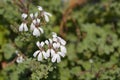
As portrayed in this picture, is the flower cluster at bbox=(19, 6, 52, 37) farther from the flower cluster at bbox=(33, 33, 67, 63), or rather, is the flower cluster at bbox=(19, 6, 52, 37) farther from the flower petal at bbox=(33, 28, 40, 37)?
the flower cluster at bbox=(33, 33, 67, 63)

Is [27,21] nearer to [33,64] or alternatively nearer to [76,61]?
[33,64]

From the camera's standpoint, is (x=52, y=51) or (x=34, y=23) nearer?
(x=52, y=51)

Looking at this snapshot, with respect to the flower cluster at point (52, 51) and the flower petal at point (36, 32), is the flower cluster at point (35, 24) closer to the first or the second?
the flower petal at point (36, 32)

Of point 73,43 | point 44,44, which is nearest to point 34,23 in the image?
point 44,44

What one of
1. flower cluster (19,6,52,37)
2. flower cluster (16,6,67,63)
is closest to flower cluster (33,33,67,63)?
flower cluster (16,6,67,63)

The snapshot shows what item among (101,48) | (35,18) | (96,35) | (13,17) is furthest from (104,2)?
(35,18)

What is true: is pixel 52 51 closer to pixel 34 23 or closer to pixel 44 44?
pixel 44 44

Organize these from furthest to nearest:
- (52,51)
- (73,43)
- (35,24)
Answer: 1. (73,43)
2. (35,24)
3. (52,51)

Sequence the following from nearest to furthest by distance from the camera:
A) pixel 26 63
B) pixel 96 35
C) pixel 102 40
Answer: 1. pixel 26 63
2. pixel 102 40
3. pixel 96 35

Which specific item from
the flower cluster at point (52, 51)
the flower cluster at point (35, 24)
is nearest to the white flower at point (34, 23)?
the flower cluster at point (35, 24)
